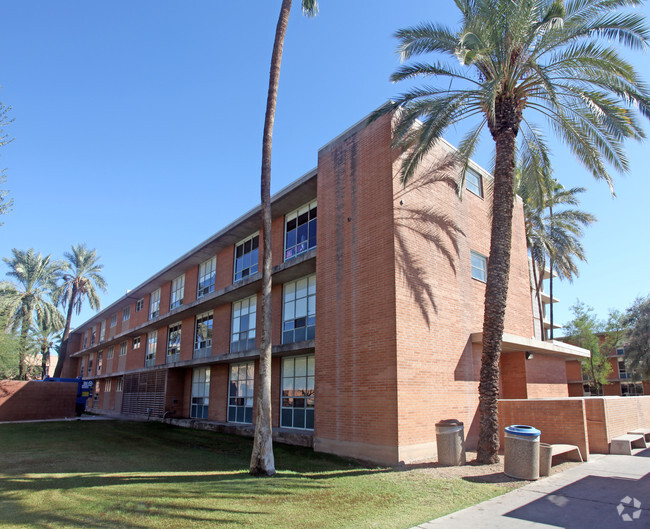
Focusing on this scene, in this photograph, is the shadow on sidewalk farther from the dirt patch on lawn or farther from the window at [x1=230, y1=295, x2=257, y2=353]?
the window at [x1=230, y1=295, x2=257, y2=353]

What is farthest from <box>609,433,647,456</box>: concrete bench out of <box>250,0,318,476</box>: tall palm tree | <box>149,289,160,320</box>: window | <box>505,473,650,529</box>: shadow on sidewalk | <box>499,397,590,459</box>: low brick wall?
<box>149,289,160,320</box>: window

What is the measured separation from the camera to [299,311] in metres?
18.0

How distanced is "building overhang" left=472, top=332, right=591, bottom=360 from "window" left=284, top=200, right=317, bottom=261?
7.22 metres

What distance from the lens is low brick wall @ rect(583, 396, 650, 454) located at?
12.3 meters

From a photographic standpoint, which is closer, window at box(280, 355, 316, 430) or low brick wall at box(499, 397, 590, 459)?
low brick wall at box(499, 397, 590, 459)

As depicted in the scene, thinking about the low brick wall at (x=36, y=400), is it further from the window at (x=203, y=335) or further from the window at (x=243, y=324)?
the window at (x=243, y=324)

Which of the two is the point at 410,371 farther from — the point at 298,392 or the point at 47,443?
the point at 47,443

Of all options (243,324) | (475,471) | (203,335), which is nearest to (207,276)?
(203,335)

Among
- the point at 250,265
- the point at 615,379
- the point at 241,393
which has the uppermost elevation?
the point at 250,265

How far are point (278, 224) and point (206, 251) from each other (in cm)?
656

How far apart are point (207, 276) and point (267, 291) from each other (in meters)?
16.2

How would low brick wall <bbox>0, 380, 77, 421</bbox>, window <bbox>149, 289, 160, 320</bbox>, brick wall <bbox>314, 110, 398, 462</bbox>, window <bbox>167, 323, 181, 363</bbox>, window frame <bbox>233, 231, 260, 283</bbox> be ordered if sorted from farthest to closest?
1. window <bbox>149, 289, 160, 320</bbox>
2. low brick wall <bbox>0, 380, 77, 421</bbox>
3. window <bbox>167, 323, 181, 363</bbox>
4. window frame <bbox>233, 231, 260, 283</bbox>
5. brick wall <bbox>314, 110, 398, 462</bbox>

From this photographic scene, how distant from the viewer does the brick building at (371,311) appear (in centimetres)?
1238

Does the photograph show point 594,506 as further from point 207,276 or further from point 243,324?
point 207,276
